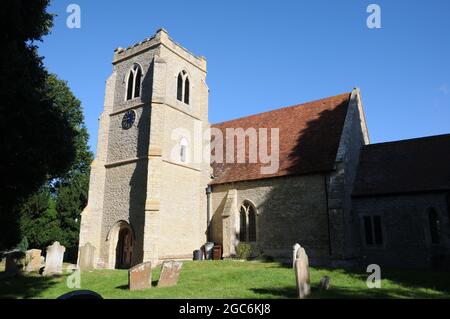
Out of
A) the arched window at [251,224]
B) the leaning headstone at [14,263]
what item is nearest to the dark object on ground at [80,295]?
the leaning headstone at [14,263]

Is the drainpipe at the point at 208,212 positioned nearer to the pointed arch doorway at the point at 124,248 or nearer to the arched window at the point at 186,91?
the pointed arch doorway at the point at 124,248

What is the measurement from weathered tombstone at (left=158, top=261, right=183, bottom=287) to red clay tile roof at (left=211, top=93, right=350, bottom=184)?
8.96m

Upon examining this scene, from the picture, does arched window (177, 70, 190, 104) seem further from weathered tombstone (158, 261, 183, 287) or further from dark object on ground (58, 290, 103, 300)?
dark object on ground (58, 290, 103, 300)

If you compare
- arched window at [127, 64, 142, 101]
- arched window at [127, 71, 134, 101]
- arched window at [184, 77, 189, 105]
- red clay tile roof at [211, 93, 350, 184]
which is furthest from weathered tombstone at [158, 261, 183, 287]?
arched window at [127, 71, 134, 101]

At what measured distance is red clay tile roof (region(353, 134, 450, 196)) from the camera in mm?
17031

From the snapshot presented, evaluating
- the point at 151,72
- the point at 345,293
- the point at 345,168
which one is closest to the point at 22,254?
the point at 151,72

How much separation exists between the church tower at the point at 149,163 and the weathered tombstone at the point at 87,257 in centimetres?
142

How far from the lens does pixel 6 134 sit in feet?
30.9

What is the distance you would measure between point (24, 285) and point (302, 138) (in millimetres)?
15424

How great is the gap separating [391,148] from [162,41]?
593 inches

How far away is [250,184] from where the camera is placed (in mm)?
20422

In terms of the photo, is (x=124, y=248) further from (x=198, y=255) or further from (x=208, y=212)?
(x=208, y=212)

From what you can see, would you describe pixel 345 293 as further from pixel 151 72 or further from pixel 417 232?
pixel 151 72

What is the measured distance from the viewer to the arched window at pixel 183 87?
22656 millimetres
